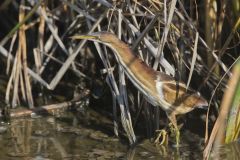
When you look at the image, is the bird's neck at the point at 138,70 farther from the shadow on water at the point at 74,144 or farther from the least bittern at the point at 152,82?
the shadow on water at the point at 74,144

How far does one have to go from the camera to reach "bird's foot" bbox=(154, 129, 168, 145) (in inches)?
124

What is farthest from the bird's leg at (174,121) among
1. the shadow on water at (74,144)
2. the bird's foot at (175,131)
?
the shadow on water at (74,144)

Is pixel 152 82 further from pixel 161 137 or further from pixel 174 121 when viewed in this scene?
pixel 161 137

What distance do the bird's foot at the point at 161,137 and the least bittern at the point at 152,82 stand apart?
216 mm

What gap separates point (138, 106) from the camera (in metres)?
3.42

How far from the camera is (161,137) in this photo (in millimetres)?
3262

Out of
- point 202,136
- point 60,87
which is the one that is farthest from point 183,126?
point 60,87

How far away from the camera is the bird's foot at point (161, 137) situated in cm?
315

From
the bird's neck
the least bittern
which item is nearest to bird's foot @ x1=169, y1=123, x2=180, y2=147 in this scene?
the least bittern

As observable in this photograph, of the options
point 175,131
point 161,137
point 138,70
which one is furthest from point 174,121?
point 138,70

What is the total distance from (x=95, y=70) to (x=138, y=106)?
73 centimetres

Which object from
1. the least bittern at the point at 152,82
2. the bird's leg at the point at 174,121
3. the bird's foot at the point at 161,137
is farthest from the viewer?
the bird's foot at the point at 161,137

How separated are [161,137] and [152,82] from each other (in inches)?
18.8

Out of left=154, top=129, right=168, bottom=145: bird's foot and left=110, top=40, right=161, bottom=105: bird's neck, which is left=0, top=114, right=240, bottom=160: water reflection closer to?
left=154, top=129, right=168, bottom=145: bird's foot
